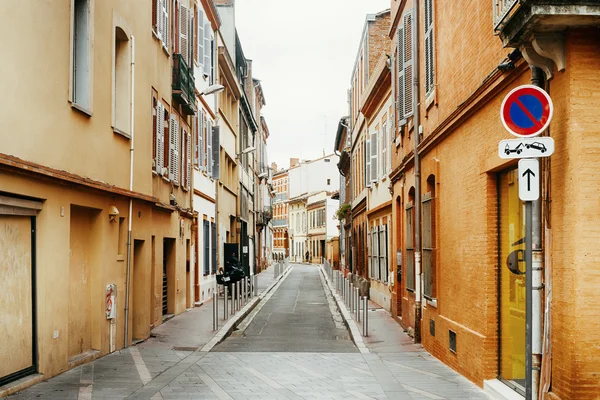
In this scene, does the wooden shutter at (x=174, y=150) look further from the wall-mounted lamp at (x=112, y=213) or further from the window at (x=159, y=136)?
the wall-mounted lamp at (x=112, y=213)

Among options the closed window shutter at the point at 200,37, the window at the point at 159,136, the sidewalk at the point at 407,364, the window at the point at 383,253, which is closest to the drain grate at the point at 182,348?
the sidewalk at the point at 407,364

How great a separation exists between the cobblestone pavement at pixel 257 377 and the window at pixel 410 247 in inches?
99.2

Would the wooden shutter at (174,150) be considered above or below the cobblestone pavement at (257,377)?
above

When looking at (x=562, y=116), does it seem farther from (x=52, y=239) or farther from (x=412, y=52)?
(x=412, y=52)

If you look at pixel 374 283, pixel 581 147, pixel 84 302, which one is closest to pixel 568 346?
pixel 581 147

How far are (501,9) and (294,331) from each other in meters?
12.2

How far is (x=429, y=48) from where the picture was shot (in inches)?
563

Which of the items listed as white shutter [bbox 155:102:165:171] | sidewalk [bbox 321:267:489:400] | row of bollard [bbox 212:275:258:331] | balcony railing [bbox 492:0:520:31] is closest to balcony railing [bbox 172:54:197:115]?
white shutter [bbox 155:102:165:171]

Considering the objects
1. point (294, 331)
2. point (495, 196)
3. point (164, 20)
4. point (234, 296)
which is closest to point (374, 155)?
point (234, 296)

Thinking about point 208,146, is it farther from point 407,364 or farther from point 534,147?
point 534,147

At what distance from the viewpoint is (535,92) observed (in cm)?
655

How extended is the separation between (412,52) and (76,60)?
6.91 meters

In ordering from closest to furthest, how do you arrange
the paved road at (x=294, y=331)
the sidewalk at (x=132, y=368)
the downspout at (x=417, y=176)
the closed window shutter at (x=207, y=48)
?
the sidewalk at (x=132, y=368) < the downspout at (x=417, y=176) < the paved road at (x=294, y=331) < the closed window shutter at (x=207, y=48)

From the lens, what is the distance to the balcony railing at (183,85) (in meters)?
19.9
